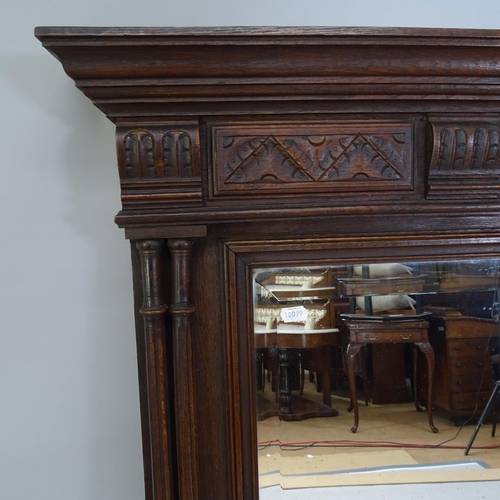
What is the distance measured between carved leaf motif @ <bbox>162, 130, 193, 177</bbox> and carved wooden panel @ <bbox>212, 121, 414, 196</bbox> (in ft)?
0.12

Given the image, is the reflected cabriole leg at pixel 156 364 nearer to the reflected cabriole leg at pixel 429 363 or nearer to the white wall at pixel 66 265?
the white wall at pixel 66 265

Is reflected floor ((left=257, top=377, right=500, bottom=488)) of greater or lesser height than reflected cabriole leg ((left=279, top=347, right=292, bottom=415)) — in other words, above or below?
below

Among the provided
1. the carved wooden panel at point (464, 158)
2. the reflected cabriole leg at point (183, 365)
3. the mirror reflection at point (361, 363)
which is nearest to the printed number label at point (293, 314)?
the mirror reflection at point (361, 363)

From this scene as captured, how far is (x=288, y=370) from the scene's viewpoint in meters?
0.67

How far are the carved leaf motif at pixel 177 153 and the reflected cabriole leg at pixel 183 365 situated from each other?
0.29 ft

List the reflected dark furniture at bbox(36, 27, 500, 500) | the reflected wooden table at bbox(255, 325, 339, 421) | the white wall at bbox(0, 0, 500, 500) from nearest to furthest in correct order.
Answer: the reflected dark furniture at bbox(36, 27, 500, 500)
the reflected wooden table at bbox(255, 325, 339, 421)
the white wall at bbox(0, 0, 500, 500)

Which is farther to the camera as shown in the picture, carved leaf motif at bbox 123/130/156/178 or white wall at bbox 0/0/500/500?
white wall at bbox 0/0/500/500

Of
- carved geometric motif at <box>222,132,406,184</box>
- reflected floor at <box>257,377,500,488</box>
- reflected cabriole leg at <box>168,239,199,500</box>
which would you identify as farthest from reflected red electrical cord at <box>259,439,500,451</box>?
carved geometric motif at <box>222,132,406,184</box>

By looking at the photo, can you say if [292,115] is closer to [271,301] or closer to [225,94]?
[225,94]

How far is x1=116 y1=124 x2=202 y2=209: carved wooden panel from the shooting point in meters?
0.58

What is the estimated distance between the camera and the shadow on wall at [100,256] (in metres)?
0.77

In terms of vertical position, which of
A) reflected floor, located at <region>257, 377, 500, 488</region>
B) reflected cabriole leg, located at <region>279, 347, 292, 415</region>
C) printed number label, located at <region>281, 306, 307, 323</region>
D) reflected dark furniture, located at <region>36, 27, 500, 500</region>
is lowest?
reflected floor, located at <region>257, 377, 500, 488</region>

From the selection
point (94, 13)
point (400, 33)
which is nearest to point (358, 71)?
point (400, 33)

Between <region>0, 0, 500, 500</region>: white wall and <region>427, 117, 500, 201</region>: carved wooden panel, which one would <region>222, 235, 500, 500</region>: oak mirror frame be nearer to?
<region>427, 117, 500, 201</region>: carved wooden panel
